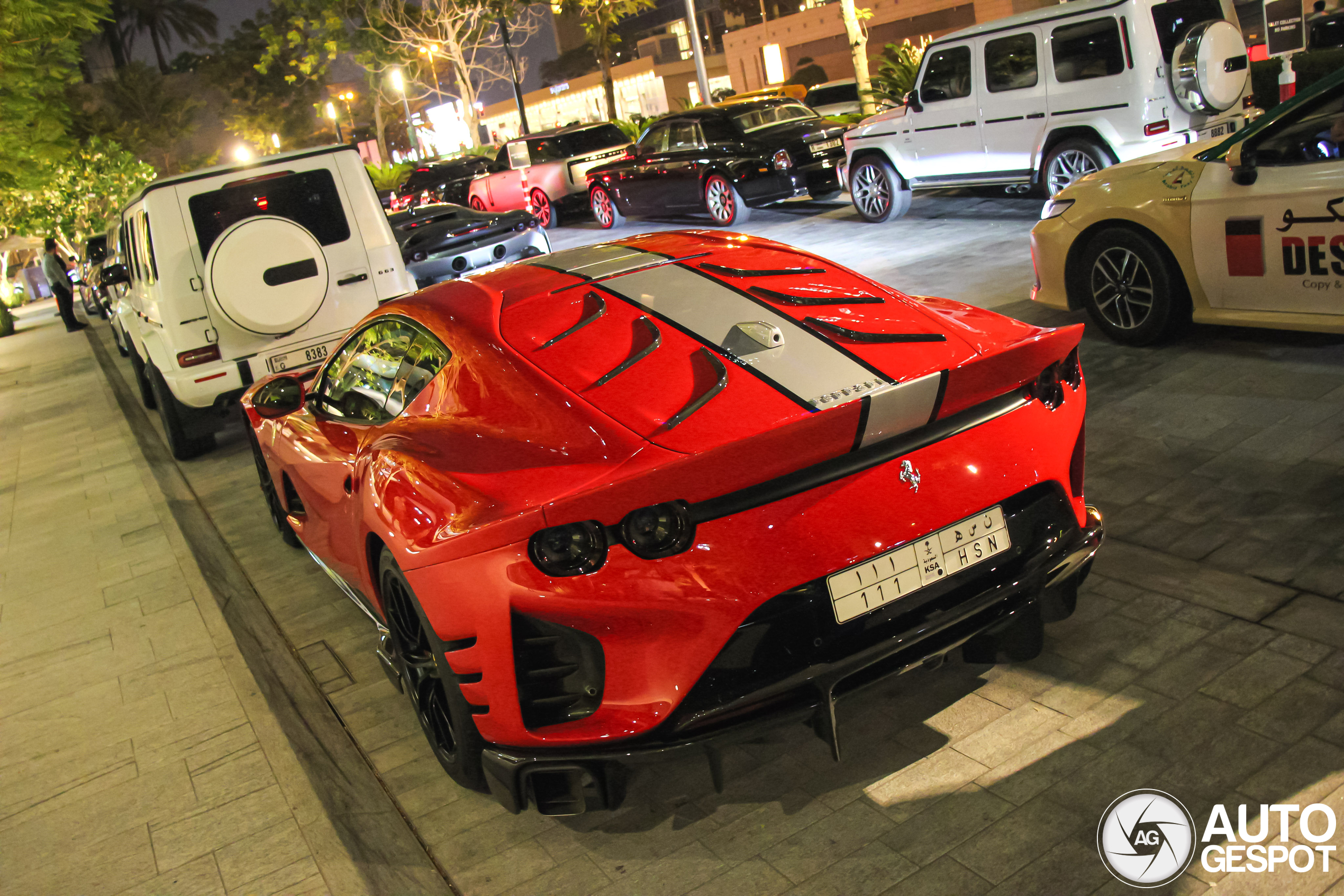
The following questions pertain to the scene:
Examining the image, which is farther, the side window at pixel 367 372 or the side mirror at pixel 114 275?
the side mirror at pixel 114 275

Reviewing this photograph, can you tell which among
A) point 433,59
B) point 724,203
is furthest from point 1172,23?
point 433,59

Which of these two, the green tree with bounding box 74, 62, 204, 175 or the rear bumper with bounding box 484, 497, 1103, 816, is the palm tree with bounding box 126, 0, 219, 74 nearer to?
the green tree with bounding box 74, 62, 204, 175

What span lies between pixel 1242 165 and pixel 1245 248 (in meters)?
0.41

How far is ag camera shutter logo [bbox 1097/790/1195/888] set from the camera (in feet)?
7.77

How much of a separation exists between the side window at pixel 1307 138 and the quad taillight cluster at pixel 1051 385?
2721 mm

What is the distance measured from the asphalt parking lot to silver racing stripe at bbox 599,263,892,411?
0.77 meters

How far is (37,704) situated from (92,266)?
47.5 ft

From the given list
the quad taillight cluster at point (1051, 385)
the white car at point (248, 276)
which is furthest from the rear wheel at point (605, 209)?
the quad taillight cluster at point (1051, 385)

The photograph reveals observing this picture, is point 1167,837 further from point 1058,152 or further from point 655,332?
point 1058,152

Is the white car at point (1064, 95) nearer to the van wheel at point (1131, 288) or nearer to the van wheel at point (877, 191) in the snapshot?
the van wheel at point (877, 191)

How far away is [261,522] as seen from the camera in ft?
21.1

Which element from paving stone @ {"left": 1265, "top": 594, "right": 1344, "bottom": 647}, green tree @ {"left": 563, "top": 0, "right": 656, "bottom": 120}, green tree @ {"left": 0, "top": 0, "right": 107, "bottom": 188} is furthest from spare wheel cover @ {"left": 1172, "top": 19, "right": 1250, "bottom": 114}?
green tree @ {"left": 563, "top": 0, "right": 656, "bottom": 120}

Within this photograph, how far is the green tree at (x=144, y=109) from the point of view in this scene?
193ft

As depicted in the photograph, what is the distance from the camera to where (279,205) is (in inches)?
305
